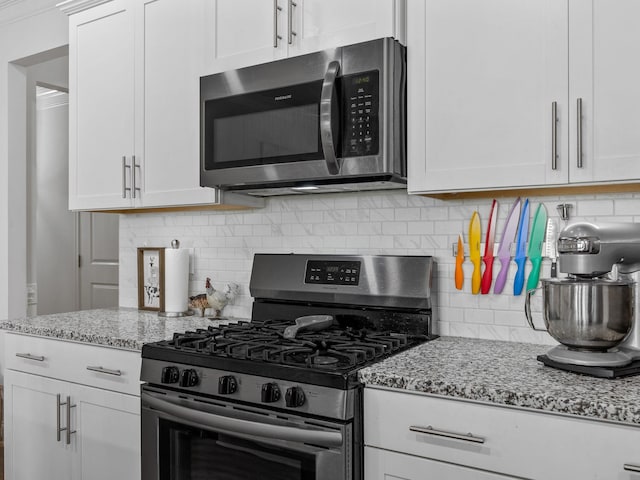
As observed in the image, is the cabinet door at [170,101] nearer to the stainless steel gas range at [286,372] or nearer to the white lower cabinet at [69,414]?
the stainless steel gas range at [286,372]

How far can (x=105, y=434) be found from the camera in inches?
84.0

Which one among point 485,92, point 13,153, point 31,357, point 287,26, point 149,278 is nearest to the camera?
point 485,92

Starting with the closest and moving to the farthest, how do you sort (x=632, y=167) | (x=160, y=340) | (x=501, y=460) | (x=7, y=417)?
(x=501, y=460) → (x=632, y=167) → (x=160, y=340) → (x=7, y=417)

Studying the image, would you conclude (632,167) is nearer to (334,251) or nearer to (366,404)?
(366,404)

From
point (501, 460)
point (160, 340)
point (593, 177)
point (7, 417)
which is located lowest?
point (7, 417)

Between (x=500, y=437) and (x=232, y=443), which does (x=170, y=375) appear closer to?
(x=232, y=443)

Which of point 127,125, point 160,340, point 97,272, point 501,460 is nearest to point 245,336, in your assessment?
point 160,340

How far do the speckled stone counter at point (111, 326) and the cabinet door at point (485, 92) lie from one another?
3.64 feet

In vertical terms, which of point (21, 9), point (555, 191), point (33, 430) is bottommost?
point (33, 430)

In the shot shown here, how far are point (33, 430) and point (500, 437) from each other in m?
1.97

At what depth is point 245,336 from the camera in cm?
194

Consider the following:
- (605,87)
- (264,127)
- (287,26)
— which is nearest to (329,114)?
(264,127)

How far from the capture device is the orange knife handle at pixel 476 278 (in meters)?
2.00

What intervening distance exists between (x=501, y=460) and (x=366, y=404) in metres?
0.36
